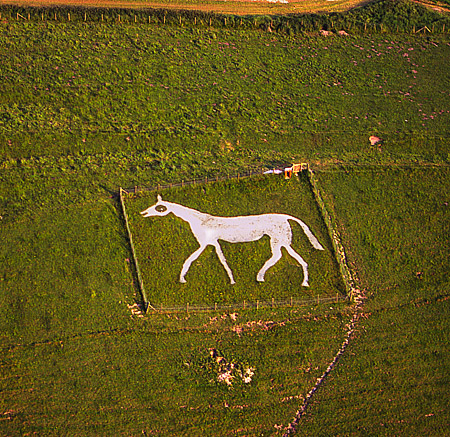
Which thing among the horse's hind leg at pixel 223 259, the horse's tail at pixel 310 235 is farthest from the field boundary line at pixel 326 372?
the horse's hind leg at pixel 223 259

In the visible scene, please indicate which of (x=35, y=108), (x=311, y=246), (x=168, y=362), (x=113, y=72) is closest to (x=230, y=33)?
(x=113, y=72)

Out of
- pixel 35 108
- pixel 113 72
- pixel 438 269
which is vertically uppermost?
pixel 113 72

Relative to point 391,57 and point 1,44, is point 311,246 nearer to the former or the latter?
point 391,57

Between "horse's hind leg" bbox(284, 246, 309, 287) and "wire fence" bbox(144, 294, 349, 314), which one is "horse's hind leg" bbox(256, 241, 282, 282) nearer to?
"horse's hind leg" bbox(284, 246, 309, 287)

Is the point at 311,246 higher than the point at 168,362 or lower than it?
higher

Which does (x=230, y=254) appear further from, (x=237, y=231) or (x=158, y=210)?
(x=158, y=210)

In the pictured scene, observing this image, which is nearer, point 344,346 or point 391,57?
point 344,346

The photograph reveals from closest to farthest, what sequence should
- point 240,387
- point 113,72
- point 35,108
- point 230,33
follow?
point 240,387 < point 35,108 < point 113,72 < point 230,33
